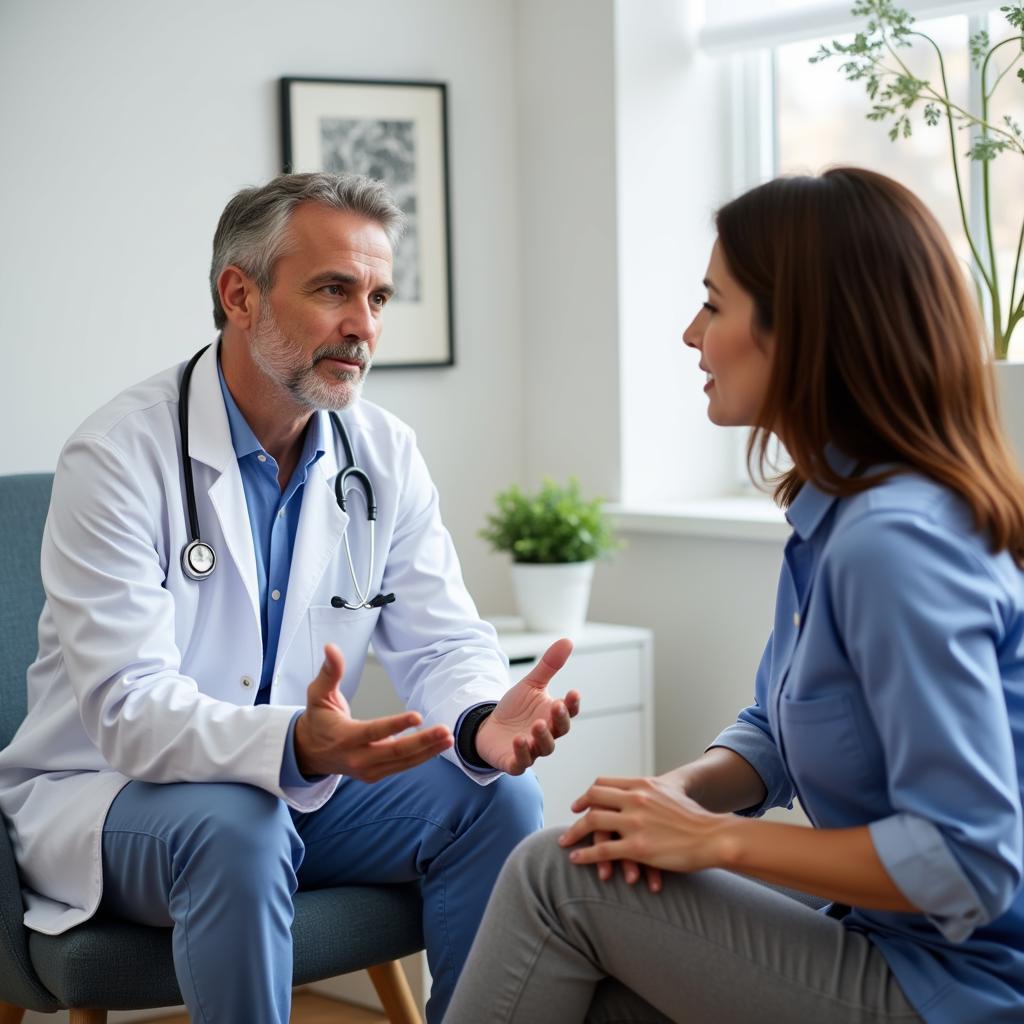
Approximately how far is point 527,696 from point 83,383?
1.25 meters

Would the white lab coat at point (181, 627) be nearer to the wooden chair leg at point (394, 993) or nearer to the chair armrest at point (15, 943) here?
the chair armrest at point (15, 943)

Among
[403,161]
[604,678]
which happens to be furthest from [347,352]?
[403,161]

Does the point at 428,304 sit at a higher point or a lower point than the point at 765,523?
higher

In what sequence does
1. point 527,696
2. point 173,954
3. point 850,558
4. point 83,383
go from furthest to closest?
1. point 83,383
2. point 527,696
3. point 173,954
4. point 850,558

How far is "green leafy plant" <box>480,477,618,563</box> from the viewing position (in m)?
2.79

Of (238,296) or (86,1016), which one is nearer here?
(86,1016)

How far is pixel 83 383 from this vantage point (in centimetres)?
263

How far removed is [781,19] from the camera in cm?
292

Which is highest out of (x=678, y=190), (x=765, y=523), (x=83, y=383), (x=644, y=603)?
(x=678, y=190)

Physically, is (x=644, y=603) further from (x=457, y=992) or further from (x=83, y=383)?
(x=457, y=992)

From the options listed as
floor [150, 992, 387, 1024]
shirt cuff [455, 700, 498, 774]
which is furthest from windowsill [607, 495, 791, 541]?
floor [150, 992, 387, 1024]

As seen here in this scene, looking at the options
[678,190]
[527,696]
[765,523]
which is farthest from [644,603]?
[527,696]

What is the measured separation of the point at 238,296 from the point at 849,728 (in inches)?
45.1

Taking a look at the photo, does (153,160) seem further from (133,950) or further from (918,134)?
(133,950)
